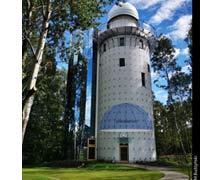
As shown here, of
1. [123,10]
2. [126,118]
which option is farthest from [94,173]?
[123,10]

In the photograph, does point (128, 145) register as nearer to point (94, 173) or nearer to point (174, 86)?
point (94, 173)

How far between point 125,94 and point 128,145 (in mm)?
578

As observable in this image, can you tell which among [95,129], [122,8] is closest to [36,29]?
[122,8]

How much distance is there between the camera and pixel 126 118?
8.24 ft

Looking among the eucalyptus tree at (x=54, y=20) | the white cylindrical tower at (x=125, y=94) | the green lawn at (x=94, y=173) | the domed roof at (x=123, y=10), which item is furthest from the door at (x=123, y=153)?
the domed roof at (x=123, y=10)

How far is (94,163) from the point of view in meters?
2.61

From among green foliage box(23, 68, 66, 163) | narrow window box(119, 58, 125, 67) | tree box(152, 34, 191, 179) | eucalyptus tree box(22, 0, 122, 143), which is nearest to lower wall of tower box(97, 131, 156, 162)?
tree box(152, 34, 191, 179)

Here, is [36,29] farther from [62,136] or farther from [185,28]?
[185,28]

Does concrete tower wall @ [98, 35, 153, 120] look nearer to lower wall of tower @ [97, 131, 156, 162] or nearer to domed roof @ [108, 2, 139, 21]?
lower wall of tower @ [97, 131, 156, 162]

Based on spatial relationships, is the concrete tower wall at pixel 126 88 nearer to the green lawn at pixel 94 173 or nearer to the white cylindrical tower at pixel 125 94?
the white cylindrical tower at pixel 125 94

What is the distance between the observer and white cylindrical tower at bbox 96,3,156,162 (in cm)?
246

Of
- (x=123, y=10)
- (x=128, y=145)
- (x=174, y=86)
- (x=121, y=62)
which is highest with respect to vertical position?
(x=123, y=10)

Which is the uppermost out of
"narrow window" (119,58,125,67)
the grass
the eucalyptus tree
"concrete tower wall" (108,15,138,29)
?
"concrete tower wall" (108,15,138,29)

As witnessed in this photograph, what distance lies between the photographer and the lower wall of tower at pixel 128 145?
94.9 inches
